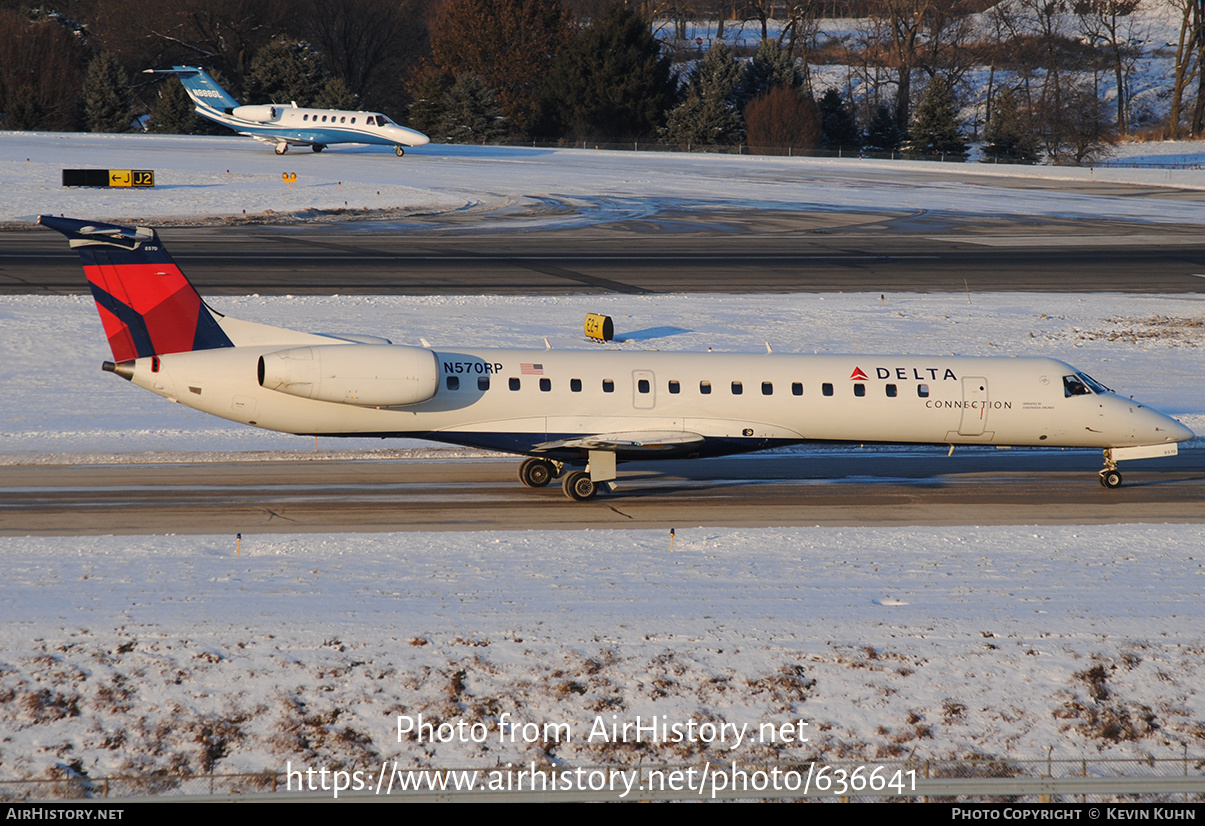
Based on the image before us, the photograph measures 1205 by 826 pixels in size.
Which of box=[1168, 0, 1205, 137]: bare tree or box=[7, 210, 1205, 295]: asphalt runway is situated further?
box=[1168, 0, 1205, 137]: bare tree

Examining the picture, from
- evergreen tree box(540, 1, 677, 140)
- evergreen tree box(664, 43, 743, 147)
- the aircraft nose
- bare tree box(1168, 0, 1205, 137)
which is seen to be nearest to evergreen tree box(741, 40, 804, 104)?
evergreen tree box(664, 43, 743, 147)

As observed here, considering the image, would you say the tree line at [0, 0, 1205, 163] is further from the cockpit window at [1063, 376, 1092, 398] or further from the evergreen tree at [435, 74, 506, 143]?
the cockpit window at [1063, 376, 1092, 398]

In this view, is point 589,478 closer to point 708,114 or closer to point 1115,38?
point 708,114

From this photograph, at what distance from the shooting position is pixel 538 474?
22031 millimetres

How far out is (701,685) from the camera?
43.8ft

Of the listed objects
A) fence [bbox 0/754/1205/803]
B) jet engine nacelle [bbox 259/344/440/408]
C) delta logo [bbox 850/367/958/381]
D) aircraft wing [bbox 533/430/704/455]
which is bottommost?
fence [bbox 0/754/1205/803]

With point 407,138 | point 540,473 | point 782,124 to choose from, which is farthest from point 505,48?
point 540,473

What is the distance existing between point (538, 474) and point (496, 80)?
91.0m

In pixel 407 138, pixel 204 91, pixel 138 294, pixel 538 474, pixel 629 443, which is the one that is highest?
pixel 204 91

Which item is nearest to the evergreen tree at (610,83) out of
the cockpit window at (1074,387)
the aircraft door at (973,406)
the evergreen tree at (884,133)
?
the evergreen tree at (884,133)

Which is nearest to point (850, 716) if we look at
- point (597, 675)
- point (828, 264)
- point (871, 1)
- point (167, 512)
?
point (597, 675)

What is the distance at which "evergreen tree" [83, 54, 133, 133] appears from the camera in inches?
3846

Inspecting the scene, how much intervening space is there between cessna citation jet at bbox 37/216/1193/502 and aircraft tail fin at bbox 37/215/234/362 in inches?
1.0

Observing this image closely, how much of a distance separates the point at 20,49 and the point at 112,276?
9258cm
